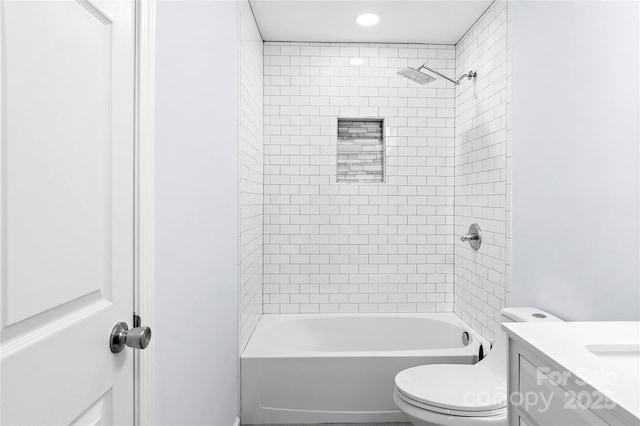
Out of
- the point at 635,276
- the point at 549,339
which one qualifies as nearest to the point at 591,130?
the point at 635,276

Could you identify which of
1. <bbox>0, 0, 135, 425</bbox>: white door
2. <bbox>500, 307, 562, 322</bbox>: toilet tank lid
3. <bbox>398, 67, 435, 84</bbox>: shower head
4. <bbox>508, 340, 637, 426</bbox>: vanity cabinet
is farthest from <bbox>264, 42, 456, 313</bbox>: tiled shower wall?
<bbox>0, 0, 135, 425</bbox>: white door

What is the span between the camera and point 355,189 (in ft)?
10.3

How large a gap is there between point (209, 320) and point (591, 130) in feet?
5.61

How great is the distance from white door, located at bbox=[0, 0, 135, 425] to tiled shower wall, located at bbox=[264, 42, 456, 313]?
2.11 metres

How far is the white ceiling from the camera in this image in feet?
8.29

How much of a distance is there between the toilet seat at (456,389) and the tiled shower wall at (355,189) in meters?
1.12

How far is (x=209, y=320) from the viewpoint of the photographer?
1.70m

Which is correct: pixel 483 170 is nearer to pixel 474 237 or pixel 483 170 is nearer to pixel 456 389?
pixel 474 237

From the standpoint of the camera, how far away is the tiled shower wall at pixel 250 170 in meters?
2.30

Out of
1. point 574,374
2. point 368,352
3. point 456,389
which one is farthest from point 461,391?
point 574,374

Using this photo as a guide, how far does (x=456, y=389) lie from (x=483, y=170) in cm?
138

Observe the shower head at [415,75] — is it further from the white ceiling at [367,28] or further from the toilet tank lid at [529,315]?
the toilet tank lid at [529,315]

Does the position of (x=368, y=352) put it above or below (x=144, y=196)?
below

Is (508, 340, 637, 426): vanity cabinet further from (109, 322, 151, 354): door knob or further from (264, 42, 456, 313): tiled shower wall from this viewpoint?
(264, 42, 456, 313): tiled shower wall
